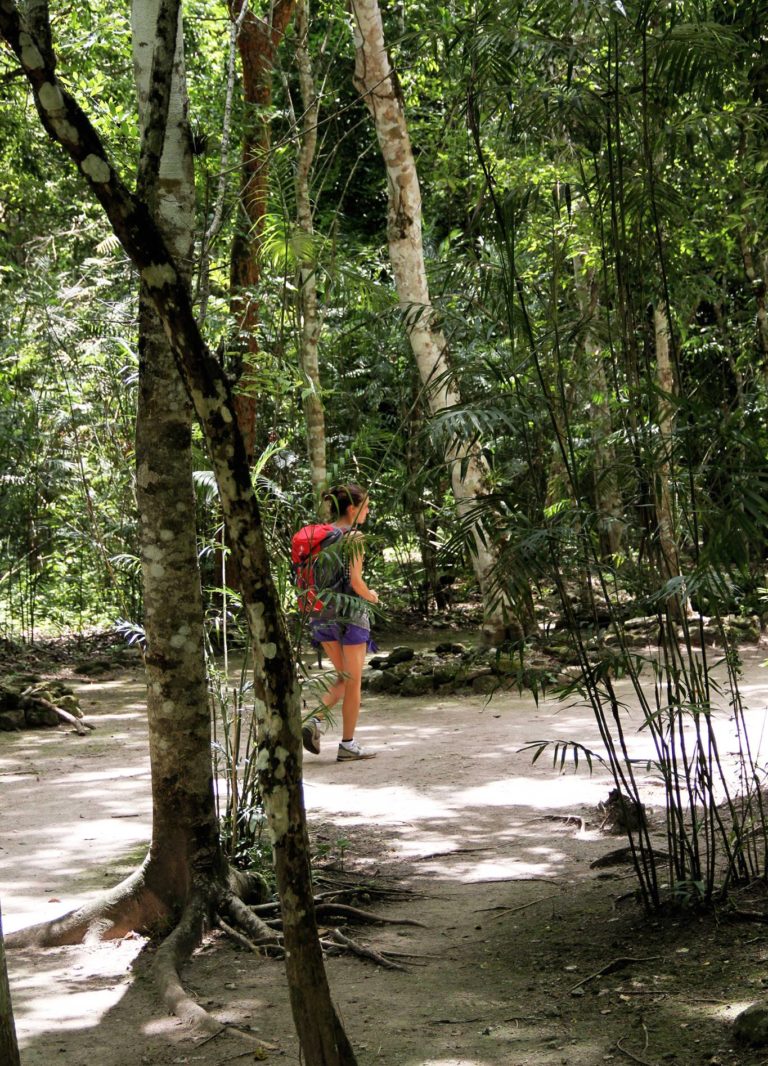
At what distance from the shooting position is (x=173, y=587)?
4.89 metres

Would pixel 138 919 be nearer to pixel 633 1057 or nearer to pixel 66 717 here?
pixel 633 1057

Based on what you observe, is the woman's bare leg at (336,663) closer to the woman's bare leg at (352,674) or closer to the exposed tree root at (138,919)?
the woman's bare leg at (352,674)

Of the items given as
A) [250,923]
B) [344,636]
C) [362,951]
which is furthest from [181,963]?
[344,636]

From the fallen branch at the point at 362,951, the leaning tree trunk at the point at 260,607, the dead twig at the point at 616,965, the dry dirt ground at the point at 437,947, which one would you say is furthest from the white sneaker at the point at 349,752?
the leaning tree trunk at the point at 260,607

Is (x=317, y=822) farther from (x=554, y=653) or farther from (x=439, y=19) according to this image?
(x=439, y=19)

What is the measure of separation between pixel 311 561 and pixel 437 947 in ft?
6.80

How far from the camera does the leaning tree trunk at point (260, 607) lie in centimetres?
287

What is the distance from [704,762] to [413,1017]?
4.76 ft

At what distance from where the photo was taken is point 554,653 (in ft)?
41.4

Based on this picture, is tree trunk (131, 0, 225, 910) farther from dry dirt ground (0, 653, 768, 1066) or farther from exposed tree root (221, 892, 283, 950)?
dry dirt ground (0, 653, 768, 1066)

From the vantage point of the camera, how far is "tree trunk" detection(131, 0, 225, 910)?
4832mm

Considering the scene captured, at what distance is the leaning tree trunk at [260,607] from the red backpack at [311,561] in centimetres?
276

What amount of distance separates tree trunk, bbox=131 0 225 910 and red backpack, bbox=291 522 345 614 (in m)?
0.98

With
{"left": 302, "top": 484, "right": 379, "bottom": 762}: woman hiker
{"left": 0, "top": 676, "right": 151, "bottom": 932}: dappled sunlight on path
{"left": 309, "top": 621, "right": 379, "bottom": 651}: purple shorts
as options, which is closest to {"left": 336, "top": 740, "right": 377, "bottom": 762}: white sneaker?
{"left": 302, "top": 484, "right": 379, "bottom": 762}: woman hiker
